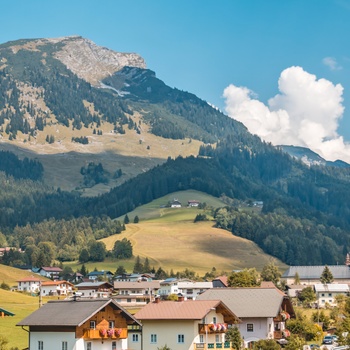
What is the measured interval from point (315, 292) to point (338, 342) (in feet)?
297

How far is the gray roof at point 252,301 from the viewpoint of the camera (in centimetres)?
9225

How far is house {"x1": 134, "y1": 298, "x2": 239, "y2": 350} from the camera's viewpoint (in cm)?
7744

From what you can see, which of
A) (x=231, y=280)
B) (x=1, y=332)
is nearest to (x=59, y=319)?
(x=1, y=332)

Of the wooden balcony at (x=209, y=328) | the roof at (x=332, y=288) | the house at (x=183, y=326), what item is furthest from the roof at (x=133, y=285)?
the wooden balcony at (x=209, y=328)

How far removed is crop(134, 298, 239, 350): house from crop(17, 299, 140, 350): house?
5364mm

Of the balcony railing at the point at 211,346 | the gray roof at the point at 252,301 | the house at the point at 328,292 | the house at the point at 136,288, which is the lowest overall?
the balcony railing at the point at 211,346

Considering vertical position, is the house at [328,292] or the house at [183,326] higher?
the house at [328,292]

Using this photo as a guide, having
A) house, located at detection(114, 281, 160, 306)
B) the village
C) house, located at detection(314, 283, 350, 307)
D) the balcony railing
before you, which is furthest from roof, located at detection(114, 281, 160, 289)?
the balcony railing

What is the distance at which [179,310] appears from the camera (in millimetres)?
78562

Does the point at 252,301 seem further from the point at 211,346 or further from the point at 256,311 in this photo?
the point at 211,346

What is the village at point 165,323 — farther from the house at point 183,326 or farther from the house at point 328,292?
the house at point 328,292

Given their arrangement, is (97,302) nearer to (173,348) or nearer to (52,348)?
(52,348)

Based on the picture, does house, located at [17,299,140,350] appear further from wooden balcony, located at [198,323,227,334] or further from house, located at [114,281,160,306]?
house, located at [114,281,160,306]

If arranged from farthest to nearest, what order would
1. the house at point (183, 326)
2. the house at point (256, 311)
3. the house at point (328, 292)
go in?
the house at point (328, 292) → the house at point (256, 311) → the house at point (183, 326)
